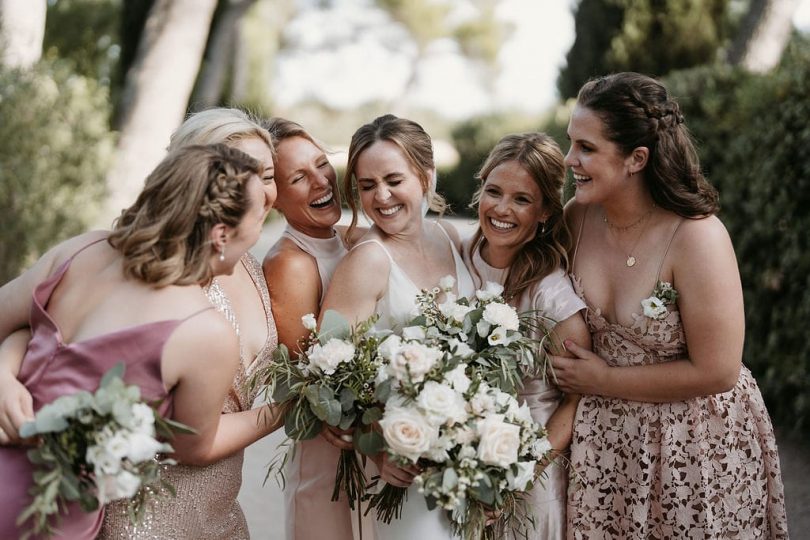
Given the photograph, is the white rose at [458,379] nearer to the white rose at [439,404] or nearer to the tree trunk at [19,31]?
the white rose at [439,404]

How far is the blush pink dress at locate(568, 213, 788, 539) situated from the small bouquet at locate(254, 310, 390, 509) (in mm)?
970

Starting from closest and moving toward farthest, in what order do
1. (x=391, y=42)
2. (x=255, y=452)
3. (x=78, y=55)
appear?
(x=255, y=452), (x=78, y=55), (x=391, y=42)

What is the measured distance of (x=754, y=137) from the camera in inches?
235

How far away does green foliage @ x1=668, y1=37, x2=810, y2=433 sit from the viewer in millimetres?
5227

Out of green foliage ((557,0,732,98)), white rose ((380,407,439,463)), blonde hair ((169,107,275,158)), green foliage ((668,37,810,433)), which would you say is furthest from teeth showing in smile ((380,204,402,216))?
green foliage ((557,0,732,98))

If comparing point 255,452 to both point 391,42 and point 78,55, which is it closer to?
point 78,55

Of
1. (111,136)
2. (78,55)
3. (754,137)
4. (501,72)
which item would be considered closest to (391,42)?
(501,72)

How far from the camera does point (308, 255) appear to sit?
3.25 m

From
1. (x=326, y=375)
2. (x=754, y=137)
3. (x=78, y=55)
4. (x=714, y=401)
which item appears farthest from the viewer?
(x=78, y=55)

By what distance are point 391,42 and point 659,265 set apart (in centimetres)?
4365

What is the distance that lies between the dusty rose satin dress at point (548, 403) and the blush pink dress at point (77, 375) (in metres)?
1.50

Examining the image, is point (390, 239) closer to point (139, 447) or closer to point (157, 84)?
point (139, 447)

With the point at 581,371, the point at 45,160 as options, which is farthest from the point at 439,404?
the point at 45,160

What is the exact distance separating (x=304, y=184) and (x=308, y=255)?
0.98 feet
